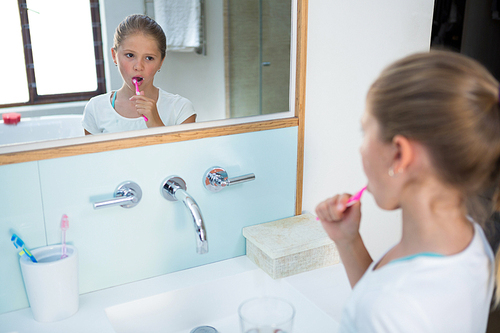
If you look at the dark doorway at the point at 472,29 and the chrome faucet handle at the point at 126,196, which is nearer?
the chrome faucet handle at the point at 126,196

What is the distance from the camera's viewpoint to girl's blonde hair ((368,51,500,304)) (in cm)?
60

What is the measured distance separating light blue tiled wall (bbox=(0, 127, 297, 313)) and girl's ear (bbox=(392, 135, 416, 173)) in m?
0.57

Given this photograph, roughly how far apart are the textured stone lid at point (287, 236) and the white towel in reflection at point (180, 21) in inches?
19.6

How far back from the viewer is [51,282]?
3.10 ft

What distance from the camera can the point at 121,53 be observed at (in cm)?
101

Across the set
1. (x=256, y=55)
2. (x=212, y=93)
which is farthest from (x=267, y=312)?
(x=256, y=55)

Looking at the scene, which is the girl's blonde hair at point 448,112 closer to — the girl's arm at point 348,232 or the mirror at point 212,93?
the girl's arm at point 348,232

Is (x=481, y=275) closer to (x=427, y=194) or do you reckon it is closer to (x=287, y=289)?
(x=427, y=194)

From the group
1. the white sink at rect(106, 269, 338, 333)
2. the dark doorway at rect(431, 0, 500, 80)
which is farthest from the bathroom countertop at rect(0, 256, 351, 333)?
the dark doorway at rect(431, 0, 500, 80)

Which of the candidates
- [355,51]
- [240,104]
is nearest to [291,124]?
[240,104]

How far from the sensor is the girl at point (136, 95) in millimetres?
992

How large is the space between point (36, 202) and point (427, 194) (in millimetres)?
768

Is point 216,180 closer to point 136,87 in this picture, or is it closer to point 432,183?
point 136,87

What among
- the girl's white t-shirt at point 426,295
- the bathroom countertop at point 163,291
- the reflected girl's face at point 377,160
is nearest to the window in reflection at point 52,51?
the bathroom countertop at point 163,291
